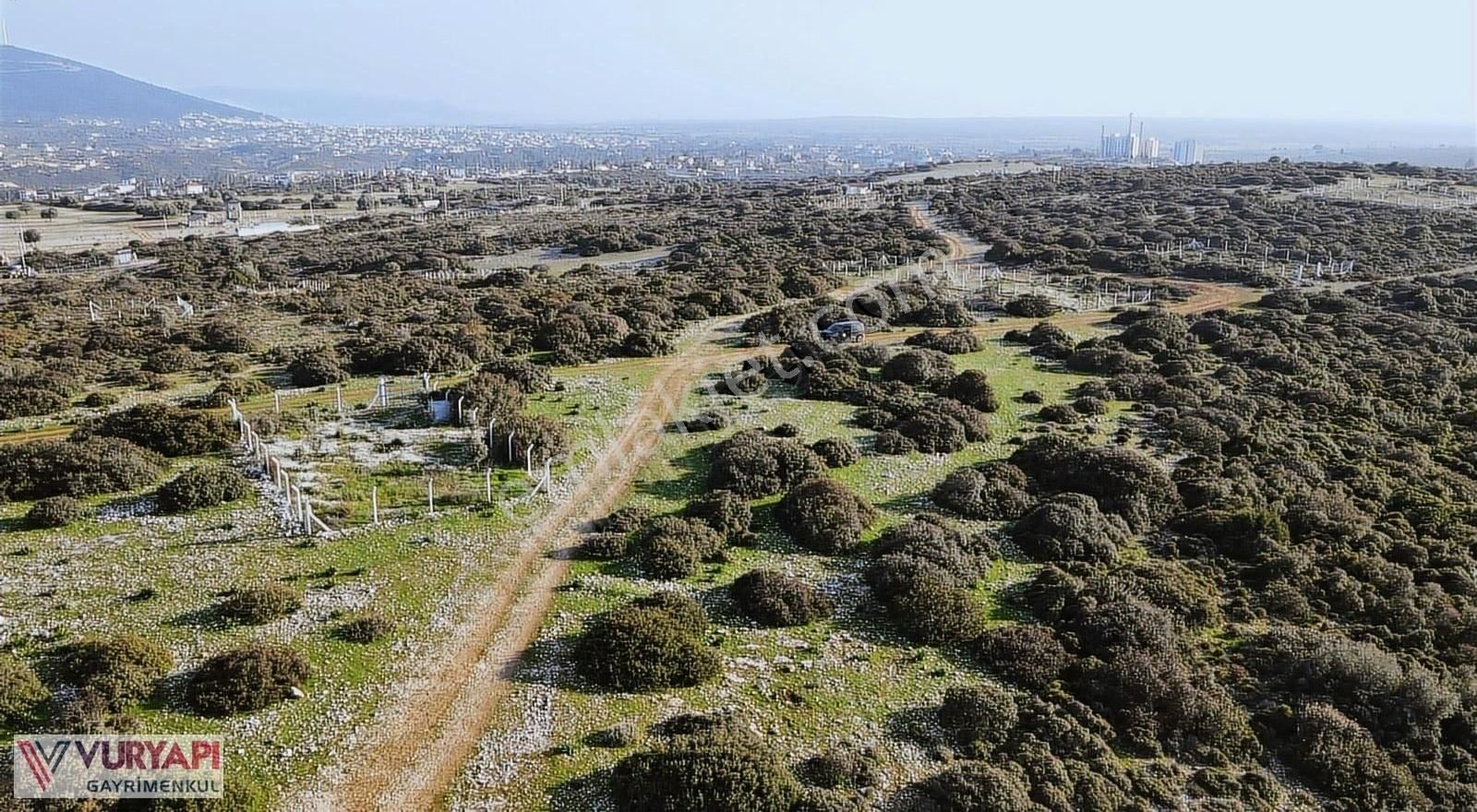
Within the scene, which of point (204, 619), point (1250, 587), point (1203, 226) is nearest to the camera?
point (204, 619)

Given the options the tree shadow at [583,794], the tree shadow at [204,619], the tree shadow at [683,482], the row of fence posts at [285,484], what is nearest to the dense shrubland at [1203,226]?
the tree shadow at [683,482]

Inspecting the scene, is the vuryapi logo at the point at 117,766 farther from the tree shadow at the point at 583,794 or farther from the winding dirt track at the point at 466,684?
the tree shadow at the point at 583,794

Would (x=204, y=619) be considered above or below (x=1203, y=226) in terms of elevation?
below

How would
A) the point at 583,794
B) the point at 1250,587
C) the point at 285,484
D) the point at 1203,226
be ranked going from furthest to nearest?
1. the point at 1203,226
2. the point at 285,484
3. the point at 1250,587
4. the point at 583,794

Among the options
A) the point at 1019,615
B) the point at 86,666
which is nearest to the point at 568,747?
the point at 86,666

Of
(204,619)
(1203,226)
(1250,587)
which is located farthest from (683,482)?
(1203,226)

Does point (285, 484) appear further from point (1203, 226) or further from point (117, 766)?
point (1203, 226)

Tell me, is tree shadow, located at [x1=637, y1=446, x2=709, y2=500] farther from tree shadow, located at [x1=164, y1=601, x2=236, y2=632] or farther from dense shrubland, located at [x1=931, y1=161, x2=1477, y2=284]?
dense shrubland, located at [x1=931, y1=161, x2=1477, y2=284]

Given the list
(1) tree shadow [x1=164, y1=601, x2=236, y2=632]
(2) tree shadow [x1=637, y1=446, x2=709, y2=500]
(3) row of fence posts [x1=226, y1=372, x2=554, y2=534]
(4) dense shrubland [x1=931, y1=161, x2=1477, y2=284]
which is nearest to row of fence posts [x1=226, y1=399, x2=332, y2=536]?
(3) row of fence posts [x1=226, y1=372, x2=554, y2=534]

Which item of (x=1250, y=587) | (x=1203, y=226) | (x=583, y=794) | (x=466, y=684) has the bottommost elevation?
(x=583, y=794)
